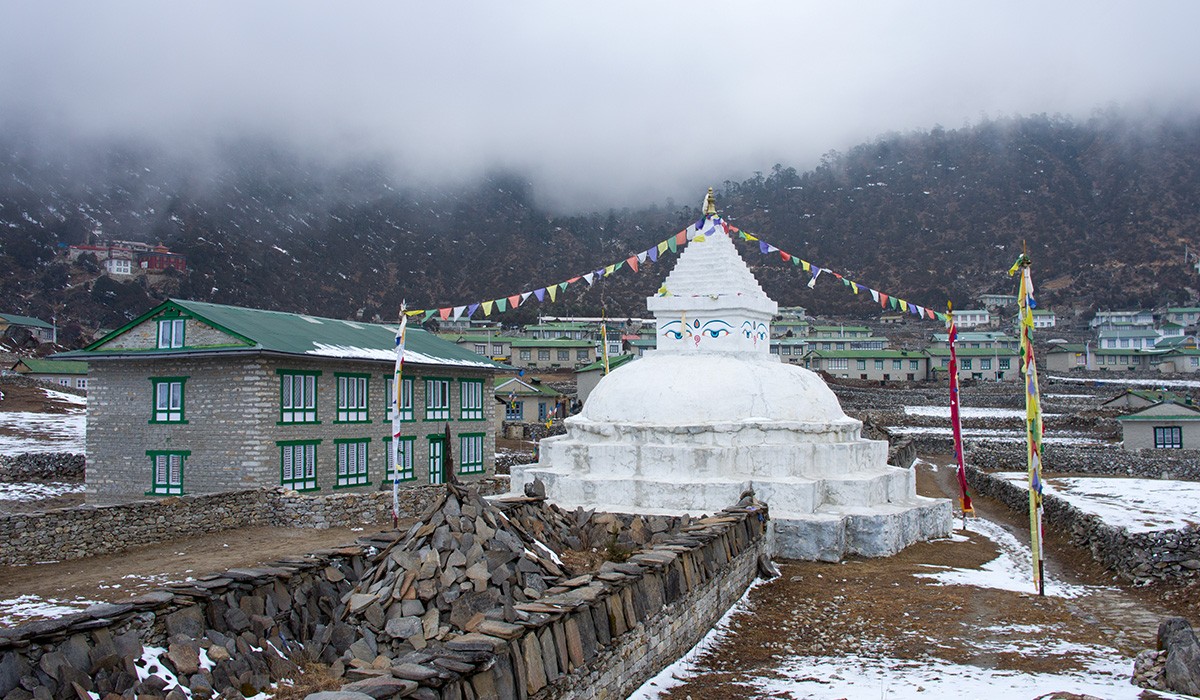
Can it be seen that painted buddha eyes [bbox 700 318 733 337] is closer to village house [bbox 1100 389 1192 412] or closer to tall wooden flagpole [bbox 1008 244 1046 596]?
tall wooden flagpole [bbox 1008 244 1046 596]

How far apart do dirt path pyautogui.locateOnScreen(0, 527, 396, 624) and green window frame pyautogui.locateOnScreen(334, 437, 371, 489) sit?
13.6ft

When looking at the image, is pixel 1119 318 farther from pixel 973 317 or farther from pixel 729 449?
pixel 729 449

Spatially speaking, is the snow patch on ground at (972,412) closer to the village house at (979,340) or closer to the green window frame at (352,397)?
the village house at (979,340)

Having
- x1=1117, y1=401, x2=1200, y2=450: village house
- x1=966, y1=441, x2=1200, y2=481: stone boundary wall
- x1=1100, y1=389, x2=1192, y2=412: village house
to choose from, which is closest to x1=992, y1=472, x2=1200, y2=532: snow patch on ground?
x1=966, y1=441, x2=1200, y2=481: stone boundary wall

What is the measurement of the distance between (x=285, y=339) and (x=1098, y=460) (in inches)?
1138

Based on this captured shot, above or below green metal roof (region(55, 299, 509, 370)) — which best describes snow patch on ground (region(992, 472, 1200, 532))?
below

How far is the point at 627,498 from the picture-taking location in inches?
715

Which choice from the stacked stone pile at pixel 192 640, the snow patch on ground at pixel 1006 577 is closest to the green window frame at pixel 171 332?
the stacked stone pile at pixel 192 640

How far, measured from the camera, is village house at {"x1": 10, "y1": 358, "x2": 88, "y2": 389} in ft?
176

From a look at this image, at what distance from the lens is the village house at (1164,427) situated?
37531 mm

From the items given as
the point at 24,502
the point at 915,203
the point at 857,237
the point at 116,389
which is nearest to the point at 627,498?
the point at 116,389

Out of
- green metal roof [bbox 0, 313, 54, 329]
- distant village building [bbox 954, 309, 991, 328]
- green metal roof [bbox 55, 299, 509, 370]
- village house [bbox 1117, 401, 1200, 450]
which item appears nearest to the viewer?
green metal roof [bbox 55, 299, 509, 370]

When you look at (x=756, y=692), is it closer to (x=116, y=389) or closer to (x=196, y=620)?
(x=196, y=620)

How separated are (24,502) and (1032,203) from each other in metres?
158
